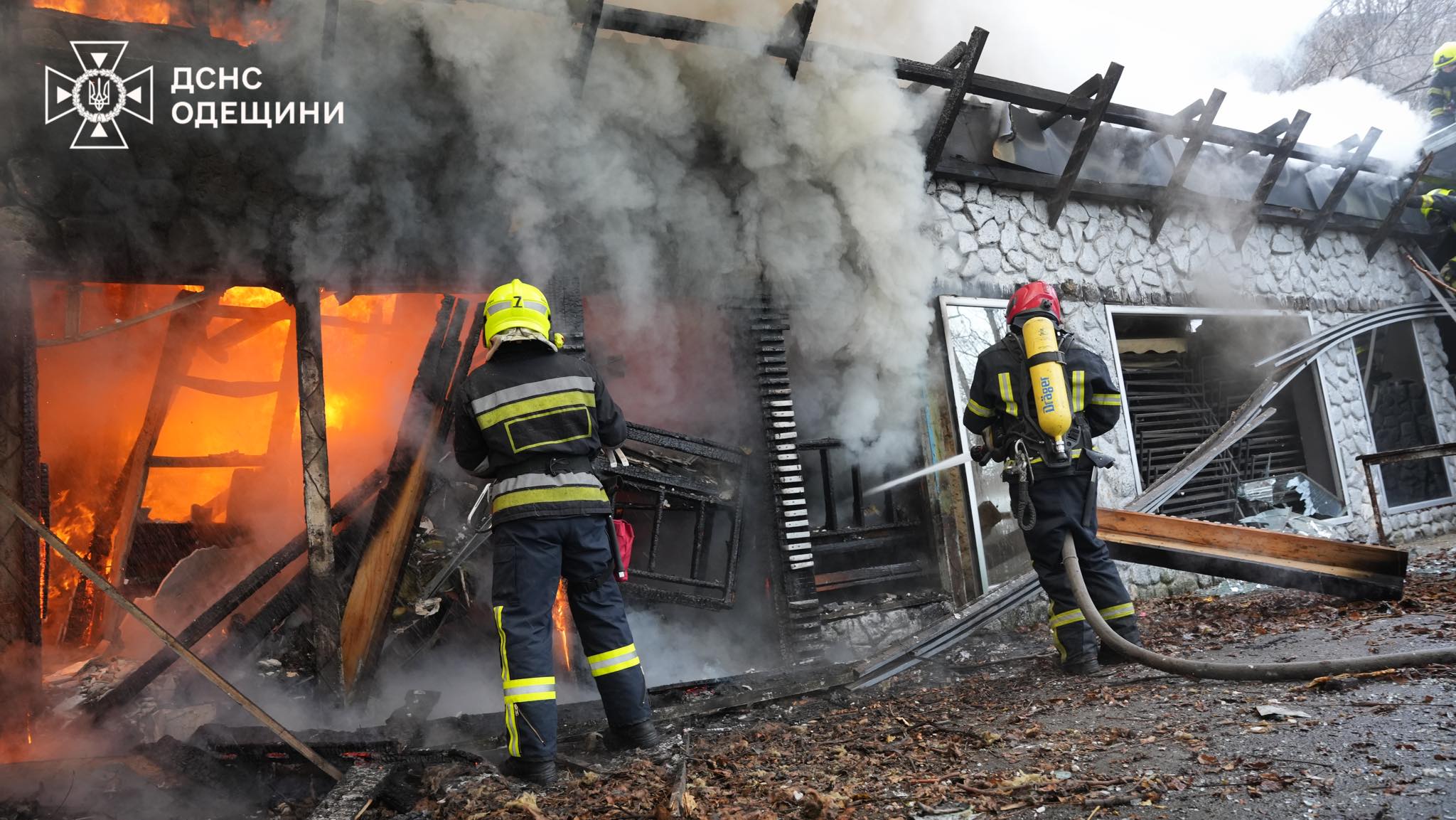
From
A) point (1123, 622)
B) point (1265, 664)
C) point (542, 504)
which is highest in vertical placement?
point (542, 504)

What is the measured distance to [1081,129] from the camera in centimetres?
712

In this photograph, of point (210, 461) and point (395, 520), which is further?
point (210, 461)

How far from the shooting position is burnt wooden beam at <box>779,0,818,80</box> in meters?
5.28

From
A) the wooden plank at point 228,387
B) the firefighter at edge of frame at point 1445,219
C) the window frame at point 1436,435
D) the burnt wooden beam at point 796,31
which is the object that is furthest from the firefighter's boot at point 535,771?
the firefighter at edge of frame at point 1445,219

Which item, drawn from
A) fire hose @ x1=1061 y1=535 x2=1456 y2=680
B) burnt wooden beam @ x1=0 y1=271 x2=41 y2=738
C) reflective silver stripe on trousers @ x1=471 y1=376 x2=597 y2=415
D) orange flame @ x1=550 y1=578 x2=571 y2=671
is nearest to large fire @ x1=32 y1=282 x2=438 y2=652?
burnt wooden beam @ x1=0 y1=271 x2=41 y2=738

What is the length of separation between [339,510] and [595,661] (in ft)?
7.03

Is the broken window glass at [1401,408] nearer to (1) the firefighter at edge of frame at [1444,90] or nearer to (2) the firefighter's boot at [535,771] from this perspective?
(1) the firefighter at edge of frame at [1444,90]

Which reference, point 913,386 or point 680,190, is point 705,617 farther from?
point 680,190

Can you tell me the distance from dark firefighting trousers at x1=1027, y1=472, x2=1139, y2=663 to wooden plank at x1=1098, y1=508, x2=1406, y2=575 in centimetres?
63

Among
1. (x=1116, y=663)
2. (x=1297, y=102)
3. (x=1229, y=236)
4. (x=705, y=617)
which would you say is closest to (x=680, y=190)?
(x=705, y=617)

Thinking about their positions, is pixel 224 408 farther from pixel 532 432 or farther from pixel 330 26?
pixel 532 432

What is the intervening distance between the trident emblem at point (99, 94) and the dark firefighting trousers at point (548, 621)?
10.2 feet

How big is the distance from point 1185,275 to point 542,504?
22.9 ft

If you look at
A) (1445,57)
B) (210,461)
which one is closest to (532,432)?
(210,461)
